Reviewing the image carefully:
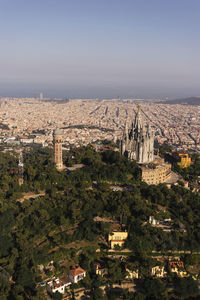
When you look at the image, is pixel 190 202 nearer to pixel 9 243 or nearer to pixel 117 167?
pixel 117 167

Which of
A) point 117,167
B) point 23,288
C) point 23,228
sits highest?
point 117,167

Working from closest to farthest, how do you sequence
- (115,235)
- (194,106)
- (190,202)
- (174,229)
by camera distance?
(115,235)
(174,229)
(190,202)
(194,106)

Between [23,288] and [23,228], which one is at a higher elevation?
[23,228]

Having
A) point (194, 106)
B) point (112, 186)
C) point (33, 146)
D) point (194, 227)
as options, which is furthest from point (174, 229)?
point (194, 106)

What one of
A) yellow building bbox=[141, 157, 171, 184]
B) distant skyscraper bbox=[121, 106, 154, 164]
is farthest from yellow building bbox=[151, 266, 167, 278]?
distant skyscraper bbox=[121, 106, 154, 164]

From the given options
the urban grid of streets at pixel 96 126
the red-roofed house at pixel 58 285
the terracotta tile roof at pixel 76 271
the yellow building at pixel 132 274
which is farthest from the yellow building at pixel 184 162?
the urban grid of streets at pixel 96 126

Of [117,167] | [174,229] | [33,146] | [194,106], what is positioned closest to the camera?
[174,229]

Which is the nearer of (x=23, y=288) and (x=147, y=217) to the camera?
(x=23, y=288)
